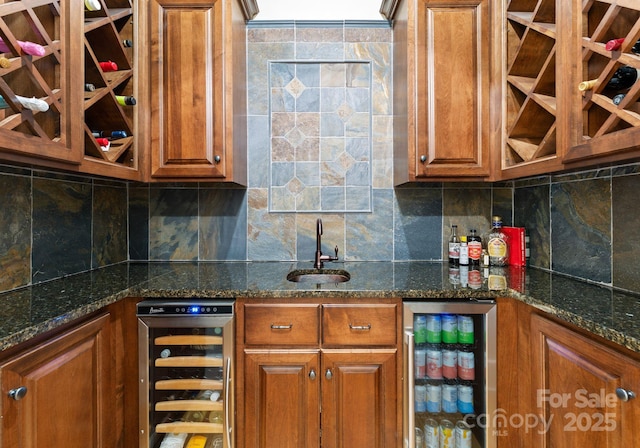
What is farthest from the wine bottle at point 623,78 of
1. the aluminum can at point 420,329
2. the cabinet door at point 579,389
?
the aluminum can at point 420,329

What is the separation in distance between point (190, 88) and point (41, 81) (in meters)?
0.75

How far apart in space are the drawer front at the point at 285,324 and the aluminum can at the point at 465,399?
27.1 inches

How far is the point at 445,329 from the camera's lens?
4.74 ft

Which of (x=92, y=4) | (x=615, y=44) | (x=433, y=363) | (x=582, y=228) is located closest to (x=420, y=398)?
(x=433, y=363)

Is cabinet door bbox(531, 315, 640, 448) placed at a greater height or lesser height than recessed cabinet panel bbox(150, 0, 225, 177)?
lesser

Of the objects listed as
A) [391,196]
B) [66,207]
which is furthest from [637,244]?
[66,207]

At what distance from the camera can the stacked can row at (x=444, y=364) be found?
1.45 metres

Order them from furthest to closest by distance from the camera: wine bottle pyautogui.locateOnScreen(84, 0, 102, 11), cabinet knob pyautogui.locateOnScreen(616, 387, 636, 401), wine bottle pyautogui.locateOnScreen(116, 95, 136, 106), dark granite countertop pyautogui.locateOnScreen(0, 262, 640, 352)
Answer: wine bottle pyautogui.locateOnScreen(116, 95, 136, 106), wine bottle pyautogui.locateOnScreen(84, 0, 102, 11), dark granite countertop pyautogui.locateOnScreen(0, 262, 640, 352), cabinet knob pyautogui.locateOnScreen(616, 387, 636, 401)

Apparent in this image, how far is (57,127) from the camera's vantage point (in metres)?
1.21

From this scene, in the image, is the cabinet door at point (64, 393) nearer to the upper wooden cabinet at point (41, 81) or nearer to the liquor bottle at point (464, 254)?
the upper wooden cabinet at point (41, 81)

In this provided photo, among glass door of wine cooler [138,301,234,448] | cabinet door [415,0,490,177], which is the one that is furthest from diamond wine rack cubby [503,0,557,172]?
glass door of wine cooler [138,301,234,448]

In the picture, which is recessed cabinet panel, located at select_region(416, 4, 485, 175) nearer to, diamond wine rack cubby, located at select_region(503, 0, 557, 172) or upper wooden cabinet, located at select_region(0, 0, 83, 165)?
diamond wine rack cubby, located at select_region(503, 0, 557, 172)

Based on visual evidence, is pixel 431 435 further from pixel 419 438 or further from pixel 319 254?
pixel 319 254

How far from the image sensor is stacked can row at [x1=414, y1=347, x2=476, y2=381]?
1451 millimetres
